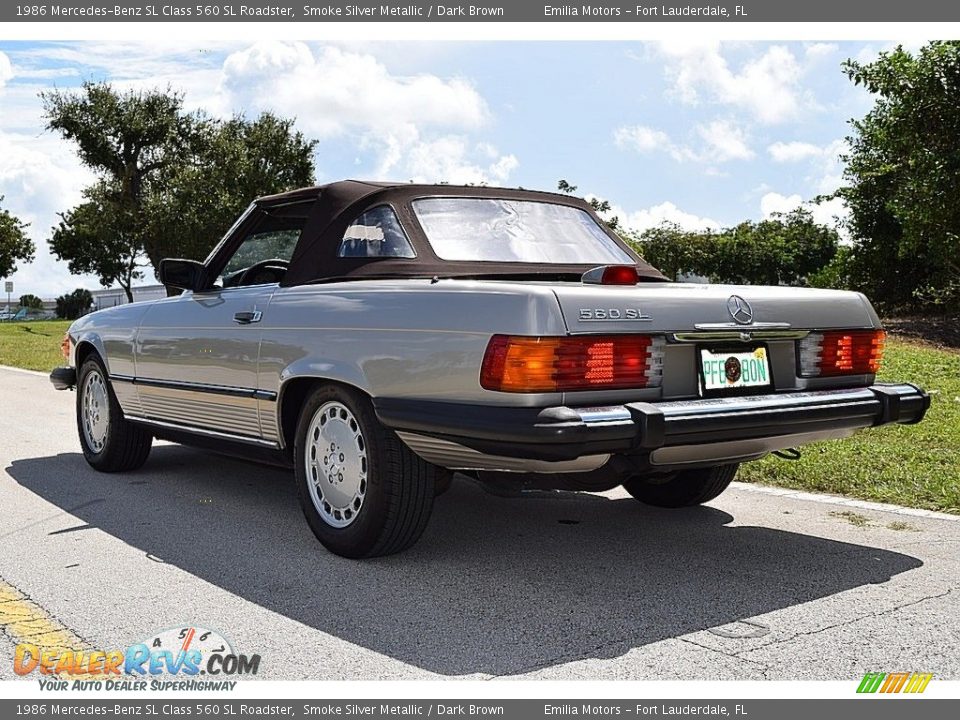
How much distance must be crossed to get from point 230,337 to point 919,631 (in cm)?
354

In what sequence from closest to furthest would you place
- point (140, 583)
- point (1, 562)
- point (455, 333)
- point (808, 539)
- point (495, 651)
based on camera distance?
point (495, 651) < point (455, 333) < point (140, 583) < point (1, 562) < point (808, 539)

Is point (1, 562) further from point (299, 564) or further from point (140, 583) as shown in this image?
point (299, 564)

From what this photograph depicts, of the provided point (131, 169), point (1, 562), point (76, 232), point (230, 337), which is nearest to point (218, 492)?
point (230, 337)

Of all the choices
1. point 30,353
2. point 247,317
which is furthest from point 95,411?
point 30,353

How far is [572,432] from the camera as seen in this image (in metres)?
3.88

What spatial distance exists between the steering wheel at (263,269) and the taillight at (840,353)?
9.37 feet

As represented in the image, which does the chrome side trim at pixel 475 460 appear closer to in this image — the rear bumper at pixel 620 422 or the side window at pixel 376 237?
the rear bumper at pixel 620 422

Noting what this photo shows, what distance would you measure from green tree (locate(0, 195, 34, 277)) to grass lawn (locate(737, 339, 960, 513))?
59277 millimetres

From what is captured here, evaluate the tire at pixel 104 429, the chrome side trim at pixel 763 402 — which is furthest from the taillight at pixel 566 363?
the tire at pixel 104 429

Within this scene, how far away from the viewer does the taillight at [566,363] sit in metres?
3.98

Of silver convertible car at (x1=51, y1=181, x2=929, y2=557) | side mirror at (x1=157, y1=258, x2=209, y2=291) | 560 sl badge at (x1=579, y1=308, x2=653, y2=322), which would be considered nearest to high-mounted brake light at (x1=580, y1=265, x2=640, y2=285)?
silver convertible car at (x1=51, y1=181, x2=929, y2=557)

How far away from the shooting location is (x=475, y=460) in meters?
4.27

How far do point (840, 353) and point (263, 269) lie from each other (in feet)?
10.2

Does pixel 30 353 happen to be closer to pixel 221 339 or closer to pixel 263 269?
pixel 263 269
